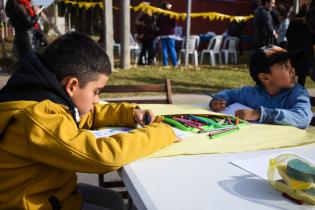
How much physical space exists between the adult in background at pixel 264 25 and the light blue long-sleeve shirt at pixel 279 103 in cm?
651

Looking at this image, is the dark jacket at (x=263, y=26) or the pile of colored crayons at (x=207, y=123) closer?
the pile of colored crayons at (x=207, y=123)

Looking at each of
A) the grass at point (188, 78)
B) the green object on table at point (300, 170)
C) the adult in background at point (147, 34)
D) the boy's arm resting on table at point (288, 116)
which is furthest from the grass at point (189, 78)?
the green object on table at point (300, 170)

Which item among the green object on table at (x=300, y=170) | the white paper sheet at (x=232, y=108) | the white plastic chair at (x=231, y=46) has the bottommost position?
the white plastic chair at (x=231, y=46)

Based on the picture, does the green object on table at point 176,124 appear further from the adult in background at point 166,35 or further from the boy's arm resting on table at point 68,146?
the adult in background at point 166,35

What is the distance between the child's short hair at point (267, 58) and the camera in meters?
2.17

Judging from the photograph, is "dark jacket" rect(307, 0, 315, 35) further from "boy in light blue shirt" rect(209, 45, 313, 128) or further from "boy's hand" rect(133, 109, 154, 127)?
"boy's hand" rect(133, 109, 154, 127)

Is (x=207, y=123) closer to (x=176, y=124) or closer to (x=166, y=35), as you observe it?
(x=176, y=124)

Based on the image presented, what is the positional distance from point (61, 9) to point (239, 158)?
24540 mm

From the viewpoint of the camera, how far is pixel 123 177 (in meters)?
1.26

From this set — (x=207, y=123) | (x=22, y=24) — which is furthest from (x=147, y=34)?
(x=207, y=123)

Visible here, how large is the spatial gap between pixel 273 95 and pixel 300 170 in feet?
4.17

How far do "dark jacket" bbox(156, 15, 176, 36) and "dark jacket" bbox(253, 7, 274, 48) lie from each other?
2593 millimetres

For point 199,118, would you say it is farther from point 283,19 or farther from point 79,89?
point 283,19

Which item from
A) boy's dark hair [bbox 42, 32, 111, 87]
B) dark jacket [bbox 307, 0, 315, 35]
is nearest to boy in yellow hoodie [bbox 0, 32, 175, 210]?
boy's dark hair [bbox 42, 32, 111, 87]
